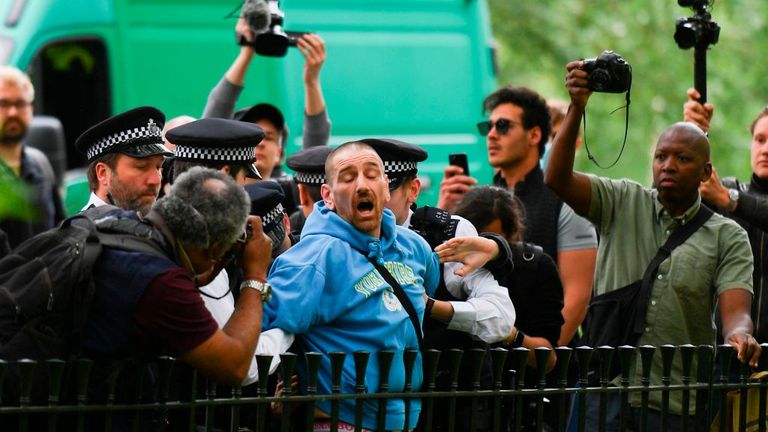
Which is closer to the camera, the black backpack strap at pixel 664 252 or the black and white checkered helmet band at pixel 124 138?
the black and white checkered helmet band at pixel 124 138

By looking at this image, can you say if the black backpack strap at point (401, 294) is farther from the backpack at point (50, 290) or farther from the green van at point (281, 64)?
the green van at point (281, 64)

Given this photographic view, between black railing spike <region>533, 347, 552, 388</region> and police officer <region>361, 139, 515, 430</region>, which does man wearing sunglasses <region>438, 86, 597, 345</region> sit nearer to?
police officer <region>361, 139, 515, 430</region>

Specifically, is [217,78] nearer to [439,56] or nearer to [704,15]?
[439,56]

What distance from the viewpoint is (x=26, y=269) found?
409 cm

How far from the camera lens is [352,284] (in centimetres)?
477

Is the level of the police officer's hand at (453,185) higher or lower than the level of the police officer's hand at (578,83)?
lower

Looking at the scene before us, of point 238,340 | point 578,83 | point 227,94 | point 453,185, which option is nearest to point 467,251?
point 578,83

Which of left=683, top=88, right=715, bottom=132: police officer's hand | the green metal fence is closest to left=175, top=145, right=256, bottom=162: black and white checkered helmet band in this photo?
the green metal fence

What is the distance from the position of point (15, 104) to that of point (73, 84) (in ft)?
5.60

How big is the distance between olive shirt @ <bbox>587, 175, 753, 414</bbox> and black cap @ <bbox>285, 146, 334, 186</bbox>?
1113 millimetres

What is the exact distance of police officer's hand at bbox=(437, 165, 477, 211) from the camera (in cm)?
723

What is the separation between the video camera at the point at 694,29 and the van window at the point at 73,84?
4.12 meters

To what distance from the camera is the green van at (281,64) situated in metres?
9.66

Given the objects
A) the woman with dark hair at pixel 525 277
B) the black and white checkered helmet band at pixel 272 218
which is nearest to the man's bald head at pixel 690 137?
the woman with dark hair at pixel 525 277
